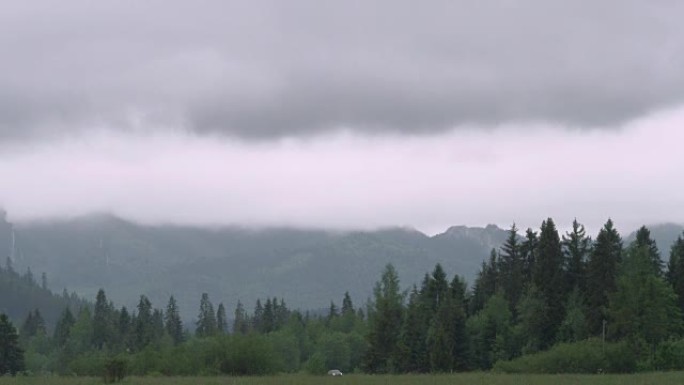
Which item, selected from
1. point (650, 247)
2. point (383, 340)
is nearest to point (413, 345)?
point (383, 340)

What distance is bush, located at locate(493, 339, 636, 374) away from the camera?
98.1 m

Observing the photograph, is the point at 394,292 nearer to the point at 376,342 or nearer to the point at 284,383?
the point at 376,342

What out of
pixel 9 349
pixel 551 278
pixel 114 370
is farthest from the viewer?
pixel 9 349

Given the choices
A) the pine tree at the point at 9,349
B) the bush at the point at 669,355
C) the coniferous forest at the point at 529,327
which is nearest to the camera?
the bush at the point at 669,355

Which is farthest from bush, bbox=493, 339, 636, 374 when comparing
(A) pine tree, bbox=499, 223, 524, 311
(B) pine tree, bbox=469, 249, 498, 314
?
(B) pine tree, bbox=469, 249, 498, 314

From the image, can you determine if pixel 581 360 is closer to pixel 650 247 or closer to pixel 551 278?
pixel 551 278

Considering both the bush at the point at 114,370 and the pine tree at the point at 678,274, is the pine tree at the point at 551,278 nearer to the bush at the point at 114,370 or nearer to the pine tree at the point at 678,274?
the pine tree at the point at 678,274

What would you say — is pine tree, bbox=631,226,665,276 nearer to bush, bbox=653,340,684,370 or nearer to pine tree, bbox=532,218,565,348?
pine tree, bbox=532,218,565,348

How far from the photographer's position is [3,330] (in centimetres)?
13538

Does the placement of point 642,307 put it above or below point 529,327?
above

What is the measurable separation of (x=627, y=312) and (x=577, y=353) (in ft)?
31.1

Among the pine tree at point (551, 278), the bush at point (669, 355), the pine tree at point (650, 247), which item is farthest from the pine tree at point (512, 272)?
the bush at point (669, 355)

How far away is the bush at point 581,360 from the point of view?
98.1 metres

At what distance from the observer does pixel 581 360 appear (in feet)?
324
